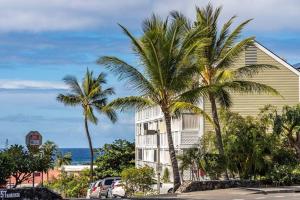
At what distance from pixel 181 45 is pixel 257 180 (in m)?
7.35

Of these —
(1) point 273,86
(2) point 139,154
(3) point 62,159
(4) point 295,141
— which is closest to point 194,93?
(4) point 295,141

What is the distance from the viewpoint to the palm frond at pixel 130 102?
28.5 metres

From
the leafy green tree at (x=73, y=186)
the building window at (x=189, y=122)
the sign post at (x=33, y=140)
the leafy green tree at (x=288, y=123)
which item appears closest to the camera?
the sign post at (x=33, y=140)

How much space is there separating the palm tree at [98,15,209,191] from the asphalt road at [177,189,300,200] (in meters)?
2.48

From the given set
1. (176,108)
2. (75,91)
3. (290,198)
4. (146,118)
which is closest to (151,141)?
(146,118)

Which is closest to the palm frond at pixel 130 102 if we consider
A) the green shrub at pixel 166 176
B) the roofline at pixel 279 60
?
the green shrub at pixel 166 176

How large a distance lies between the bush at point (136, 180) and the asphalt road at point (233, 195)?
20.8ft

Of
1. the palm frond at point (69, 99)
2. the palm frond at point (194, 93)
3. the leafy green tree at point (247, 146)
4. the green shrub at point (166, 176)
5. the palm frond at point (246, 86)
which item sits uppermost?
the palm frond at point (69, 99)

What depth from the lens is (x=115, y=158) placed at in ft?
219

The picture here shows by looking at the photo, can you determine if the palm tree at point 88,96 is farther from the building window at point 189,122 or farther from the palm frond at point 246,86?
the palm frond at point 246,86

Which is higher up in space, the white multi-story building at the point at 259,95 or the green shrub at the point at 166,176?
the white multi-story building at the point at 259,95

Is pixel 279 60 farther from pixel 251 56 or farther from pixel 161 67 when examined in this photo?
pixel 161 67

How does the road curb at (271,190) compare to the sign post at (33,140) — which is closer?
the sign post at (33,140)

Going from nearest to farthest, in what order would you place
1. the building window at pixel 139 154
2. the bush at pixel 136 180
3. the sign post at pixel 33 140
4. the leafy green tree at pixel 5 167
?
the leafy green tree at pixel 5 167, the sign post at pixel 33 140, the bush at pixel 136 180, the building window at pixel 139 154
